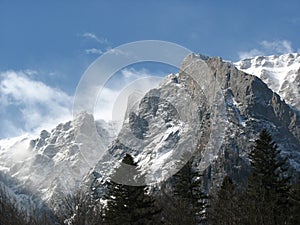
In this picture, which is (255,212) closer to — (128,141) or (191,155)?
(191,155)

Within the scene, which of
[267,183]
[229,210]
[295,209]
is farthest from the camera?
[267,183]

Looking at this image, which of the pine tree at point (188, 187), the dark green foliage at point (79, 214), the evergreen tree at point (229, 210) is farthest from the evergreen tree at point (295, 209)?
the dark green foliage at point (79, 214)

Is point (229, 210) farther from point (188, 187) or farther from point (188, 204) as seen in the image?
point (188, 187)

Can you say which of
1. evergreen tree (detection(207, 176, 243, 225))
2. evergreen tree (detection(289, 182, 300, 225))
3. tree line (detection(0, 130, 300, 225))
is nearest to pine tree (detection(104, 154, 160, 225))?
tree line (detection(0, 130, 300, 225))

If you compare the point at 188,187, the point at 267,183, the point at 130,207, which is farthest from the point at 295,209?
the point at 130,207

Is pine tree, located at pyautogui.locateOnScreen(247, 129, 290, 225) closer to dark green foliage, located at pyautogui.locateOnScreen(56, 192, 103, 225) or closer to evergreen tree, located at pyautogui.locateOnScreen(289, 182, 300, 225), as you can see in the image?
evergreen tree, located at pyautogui.locateOnScreen(289, 182, 300, 225)

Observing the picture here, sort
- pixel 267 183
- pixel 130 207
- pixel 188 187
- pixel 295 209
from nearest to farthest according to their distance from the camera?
pixel 295 209 < pixel 130 207 < pixel 267 183 < pixel 188 187

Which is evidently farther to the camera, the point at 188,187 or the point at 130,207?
the point at 188,187

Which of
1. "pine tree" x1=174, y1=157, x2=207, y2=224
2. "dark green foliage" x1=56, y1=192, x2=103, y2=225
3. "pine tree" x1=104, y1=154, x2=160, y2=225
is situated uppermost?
"pine tree" x1=174, y1=157, x2=207, y2=224

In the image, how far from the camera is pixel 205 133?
8356 centimetres

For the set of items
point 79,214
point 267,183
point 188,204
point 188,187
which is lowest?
point 79,214

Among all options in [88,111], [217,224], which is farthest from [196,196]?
[88,111]

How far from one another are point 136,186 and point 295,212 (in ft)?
45.9

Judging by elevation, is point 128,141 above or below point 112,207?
above
